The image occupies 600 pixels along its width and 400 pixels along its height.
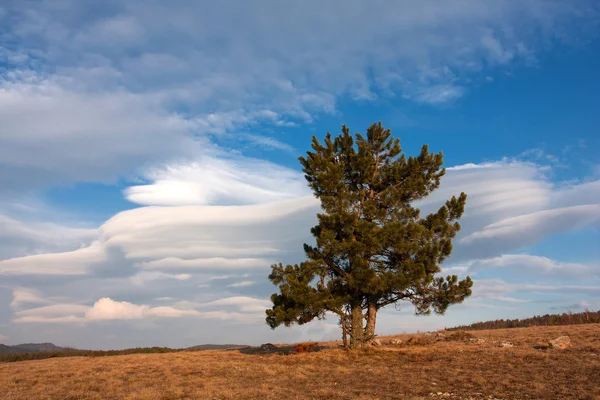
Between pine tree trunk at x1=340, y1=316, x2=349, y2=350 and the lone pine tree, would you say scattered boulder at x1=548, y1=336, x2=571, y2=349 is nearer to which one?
the lone pine tree

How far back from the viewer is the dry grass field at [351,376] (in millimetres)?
13008

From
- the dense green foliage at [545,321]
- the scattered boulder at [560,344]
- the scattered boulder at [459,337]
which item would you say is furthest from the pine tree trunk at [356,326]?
the dense green foliage at [545,321]

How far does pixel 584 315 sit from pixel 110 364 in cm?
5084

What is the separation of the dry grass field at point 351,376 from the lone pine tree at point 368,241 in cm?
253

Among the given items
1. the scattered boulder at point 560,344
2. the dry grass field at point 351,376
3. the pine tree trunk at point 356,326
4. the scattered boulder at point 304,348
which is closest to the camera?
the dry grass field at point 351,376

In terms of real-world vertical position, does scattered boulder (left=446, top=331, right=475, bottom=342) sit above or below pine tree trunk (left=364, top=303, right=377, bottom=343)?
below

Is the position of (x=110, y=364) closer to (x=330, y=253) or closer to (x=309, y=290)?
(x=309, y=290)

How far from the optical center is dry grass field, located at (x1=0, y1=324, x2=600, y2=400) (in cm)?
1301

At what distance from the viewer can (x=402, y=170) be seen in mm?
24844

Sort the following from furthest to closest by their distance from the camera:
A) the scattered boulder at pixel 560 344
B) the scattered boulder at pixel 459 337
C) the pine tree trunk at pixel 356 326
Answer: the scattered boulder at pixel 459 337 → the pine tree trunk at pixel 356 326 → the scattered boulder at pixel 560 344

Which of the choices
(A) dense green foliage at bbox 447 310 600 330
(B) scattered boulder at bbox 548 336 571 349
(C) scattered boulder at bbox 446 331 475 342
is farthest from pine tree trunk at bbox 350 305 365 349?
(A) dense green foliage at bbox 447 310 600 330

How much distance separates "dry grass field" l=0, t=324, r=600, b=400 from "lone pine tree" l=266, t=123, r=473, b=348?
2.53m

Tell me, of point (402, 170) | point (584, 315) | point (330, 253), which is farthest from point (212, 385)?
point (584, 315)

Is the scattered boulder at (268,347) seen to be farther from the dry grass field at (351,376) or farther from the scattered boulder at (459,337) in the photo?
the scattered boulder at (459,337)
